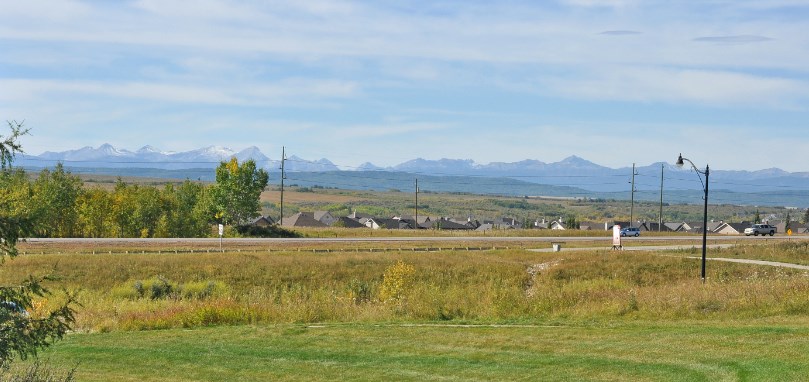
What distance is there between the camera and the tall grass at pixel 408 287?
2662cm

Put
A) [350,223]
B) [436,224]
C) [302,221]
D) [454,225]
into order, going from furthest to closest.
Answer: [454,225] < [436,224] < [350,223] < [302,221]

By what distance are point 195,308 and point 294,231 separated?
64115 millimetres

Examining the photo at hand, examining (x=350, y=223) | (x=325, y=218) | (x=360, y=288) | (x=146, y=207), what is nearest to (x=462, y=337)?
(x=360, y=288)

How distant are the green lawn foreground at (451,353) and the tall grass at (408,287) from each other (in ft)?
9.17

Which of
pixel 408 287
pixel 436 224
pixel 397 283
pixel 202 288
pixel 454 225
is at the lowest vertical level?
pixel 454 225

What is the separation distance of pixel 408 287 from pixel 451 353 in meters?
25.5

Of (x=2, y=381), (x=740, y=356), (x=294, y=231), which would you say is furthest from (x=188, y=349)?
(x=294, y=231)

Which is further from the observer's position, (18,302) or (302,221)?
(302,221)

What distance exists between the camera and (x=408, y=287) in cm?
4544

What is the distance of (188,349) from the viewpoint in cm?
2106

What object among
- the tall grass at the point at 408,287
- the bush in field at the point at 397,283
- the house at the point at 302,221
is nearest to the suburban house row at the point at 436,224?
the house at the point at 302,221

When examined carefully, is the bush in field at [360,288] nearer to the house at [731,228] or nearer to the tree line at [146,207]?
the tree line at [146,207]

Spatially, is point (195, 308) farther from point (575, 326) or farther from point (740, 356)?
point (740, 356)

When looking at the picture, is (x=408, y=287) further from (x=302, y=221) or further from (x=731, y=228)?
(x=731, y=228)
